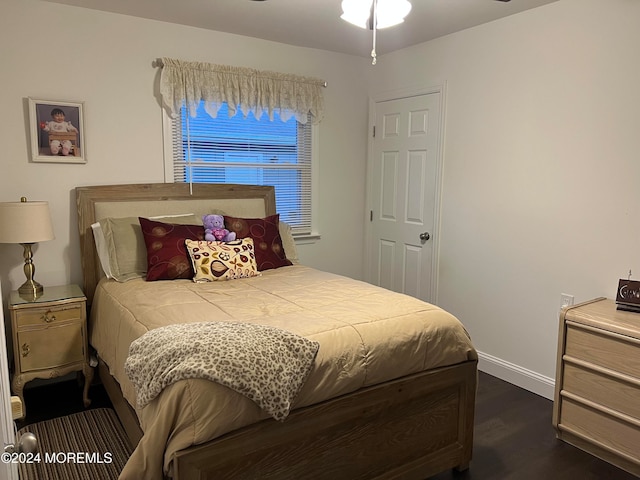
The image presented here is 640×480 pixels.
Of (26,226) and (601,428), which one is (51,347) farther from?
(601,428)

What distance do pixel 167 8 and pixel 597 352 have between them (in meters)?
3.12

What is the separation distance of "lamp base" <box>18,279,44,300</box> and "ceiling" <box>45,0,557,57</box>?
5.59ft

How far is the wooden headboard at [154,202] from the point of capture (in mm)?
3107

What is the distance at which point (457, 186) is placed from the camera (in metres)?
3.55

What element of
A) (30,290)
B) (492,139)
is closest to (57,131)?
(30,290)

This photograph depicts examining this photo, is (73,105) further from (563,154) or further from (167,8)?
(563,154)

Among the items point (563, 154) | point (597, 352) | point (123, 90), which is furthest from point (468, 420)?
point (123, 90)

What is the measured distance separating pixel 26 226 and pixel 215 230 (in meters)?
1.06

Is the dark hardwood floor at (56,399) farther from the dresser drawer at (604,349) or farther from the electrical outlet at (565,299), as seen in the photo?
the electrical outlet at (565,299)

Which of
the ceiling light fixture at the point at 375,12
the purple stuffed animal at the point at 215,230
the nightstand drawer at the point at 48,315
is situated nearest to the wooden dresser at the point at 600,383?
the ceiling light fixture at the point at 375,12

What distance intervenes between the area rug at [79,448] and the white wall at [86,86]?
93 centimetres

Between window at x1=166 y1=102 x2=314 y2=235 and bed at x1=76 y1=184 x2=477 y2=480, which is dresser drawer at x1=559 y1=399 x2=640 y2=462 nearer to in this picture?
bed at x1=76 y1=184 x2=477 y2=480

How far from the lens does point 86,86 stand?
3.08 meters

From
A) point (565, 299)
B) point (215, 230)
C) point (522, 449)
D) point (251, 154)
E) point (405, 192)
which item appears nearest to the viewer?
point (522, 449)
